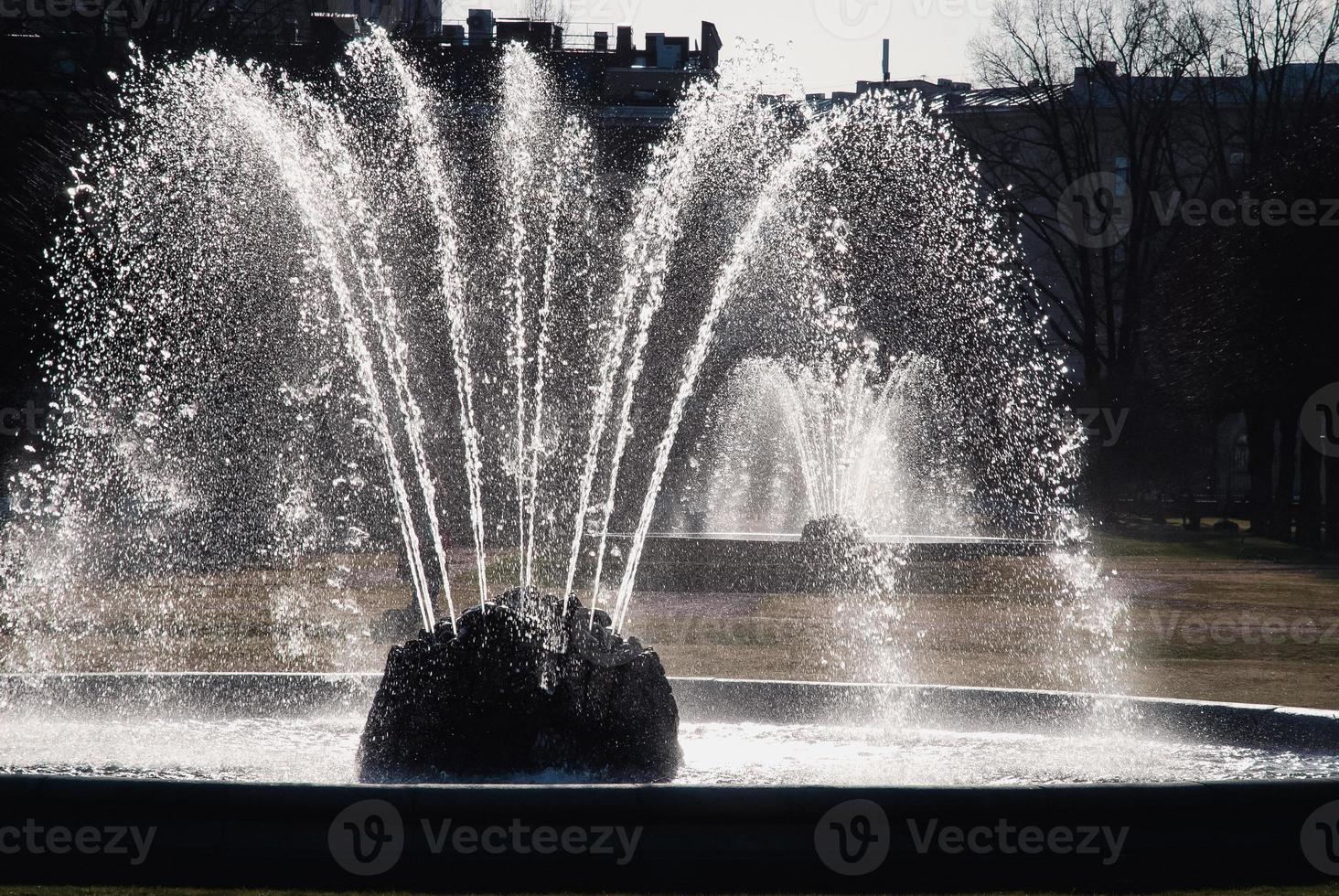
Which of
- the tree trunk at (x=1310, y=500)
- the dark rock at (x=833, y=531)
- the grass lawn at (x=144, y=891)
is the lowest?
the tree trunk at (x=1310, y=500)

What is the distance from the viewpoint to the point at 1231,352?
33.7 metres

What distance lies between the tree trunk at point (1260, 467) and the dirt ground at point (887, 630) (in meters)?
14.7

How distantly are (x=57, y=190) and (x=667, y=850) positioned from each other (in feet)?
68.7

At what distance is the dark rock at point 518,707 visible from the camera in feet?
24.5

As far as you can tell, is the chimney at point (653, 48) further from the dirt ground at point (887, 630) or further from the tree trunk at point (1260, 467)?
the dirt ground at point (887, 630)

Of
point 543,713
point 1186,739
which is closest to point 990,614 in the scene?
point 1186,739

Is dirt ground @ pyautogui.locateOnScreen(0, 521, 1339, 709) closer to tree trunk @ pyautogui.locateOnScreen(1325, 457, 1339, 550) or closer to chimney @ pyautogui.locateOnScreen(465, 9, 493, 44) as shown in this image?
tree trunk @ pyautogui.locateOnScreen(1325, 457, 1339, 550)

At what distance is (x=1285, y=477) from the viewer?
38938 mm

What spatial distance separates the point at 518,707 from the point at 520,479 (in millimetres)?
5757

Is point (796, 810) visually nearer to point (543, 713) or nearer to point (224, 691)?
point (543, 713)

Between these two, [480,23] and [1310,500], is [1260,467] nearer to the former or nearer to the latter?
[1310,500]

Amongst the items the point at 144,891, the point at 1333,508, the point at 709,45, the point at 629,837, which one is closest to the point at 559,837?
the point at 629,837

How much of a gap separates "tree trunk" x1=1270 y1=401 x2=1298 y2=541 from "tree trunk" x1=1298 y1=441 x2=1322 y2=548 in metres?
0.35

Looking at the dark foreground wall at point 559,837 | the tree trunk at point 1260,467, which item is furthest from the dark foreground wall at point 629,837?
the tree trunk at point 1260,467
